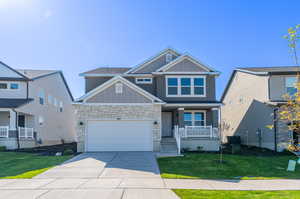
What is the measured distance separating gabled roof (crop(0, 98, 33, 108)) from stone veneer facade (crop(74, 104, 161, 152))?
5379 mm

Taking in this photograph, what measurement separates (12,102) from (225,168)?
16.6 m

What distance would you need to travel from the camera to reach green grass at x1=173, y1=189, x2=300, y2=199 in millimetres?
6745

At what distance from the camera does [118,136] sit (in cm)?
1579

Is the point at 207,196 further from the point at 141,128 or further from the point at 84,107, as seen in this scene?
the point at 84,107

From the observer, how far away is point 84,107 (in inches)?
623

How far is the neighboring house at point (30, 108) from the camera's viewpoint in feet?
56.6

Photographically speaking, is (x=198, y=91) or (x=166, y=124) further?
(x=166, y=124)

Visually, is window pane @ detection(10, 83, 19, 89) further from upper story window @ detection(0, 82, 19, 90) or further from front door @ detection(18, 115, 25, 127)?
front door @ detection(18, 115, 25, 127)

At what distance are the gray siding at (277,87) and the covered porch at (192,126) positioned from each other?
437cm

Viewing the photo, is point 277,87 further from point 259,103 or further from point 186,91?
point 186,91

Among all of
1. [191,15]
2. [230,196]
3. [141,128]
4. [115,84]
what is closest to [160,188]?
[230,196]

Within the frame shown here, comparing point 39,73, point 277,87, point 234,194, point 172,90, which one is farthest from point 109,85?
point 277,87

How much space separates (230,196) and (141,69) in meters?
14.4

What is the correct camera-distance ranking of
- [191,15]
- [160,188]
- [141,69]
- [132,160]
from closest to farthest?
[160,188] < [132,160] < [191,15] < [141,69]
